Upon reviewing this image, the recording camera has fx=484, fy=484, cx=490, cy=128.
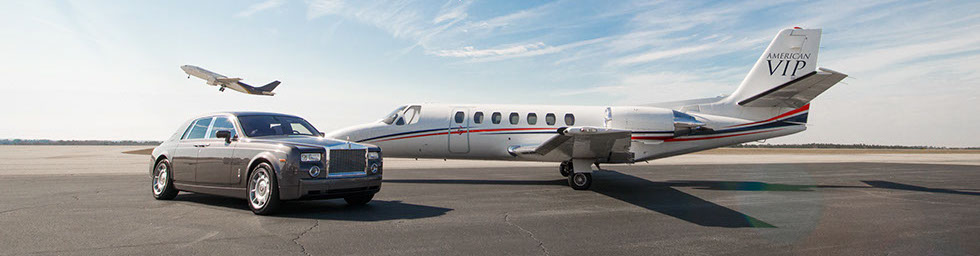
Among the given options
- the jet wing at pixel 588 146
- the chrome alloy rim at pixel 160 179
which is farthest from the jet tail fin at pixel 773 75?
the chrome alloy rim at pixel 160 179

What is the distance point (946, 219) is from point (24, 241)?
1252 cm

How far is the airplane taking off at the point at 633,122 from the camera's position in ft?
44.4

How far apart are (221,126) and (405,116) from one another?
5980mm

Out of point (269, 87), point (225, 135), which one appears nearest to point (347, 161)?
point (225, 135)

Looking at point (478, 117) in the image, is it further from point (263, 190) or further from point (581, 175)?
Result: point (263, 190)

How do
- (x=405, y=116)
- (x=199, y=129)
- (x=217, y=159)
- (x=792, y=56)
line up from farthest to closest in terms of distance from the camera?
(x=792, y=56), (x=405, y=116), (x=199, y=129), (x=217, y=159)

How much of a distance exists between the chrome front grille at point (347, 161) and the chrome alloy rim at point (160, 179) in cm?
384

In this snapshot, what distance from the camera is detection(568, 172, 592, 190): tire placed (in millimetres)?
12469

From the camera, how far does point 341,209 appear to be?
26.1 feet

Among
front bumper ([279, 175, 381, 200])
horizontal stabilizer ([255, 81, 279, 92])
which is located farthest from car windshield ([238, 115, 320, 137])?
horizontal stabilizer ([255, 81, 279, 92])

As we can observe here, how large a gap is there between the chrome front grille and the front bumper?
0.15 m

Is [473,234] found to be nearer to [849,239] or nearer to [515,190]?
[849,239]

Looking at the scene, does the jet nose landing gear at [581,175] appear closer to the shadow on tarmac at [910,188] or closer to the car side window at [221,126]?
the car side window at [221,126]

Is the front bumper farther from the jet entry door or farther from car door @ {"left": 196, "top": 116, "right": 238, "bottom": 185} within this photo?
the jet entry door
